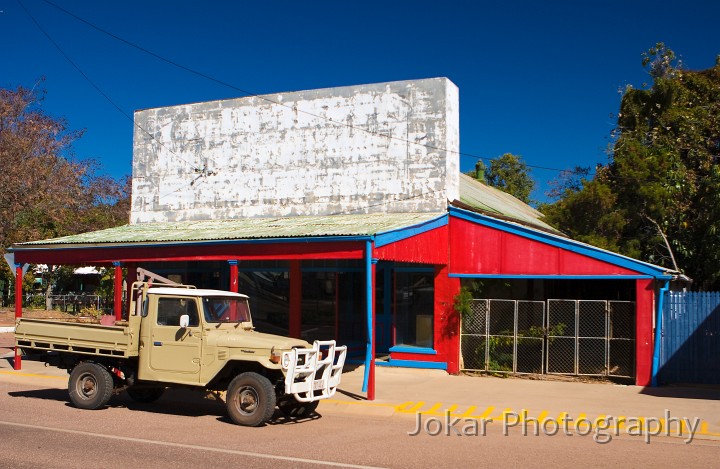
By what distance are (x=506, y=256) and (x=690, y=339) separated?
14.9 feet

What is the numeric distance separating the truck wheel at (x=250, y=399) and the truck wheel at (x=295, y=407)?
2.04 feet

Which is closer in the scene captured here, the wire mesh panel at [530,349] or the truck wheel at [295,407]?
the truck wheel at [295,407]

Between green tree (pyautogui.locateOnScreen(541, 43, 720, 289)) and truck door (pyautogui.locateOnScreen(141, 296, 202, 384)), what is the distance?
13.8m

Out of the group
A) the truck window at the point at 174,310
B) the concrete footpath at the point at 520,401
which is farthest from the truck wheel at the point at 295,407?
the truck window at the point at 174,310

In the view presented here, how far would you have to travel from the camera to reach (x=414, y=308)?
1867cm

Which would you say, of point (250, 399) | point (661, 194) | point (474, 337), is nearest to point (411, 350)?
point (474, 337)

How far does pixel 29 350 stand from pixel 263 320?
334 inches

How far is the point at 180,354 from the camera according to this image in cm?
1167

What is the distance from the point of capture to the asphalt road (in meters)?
8.66

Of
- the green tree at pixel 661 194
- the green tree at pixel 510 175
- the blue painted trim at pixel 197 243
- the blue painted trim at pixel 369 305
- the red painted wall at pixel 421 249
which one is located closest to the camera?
the blue painted trim at pixel 369 305

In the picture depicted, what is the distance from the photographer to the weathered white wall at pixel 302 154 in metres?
18.8

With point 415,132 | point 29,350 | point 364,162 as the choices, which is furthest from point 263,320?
point 29,350

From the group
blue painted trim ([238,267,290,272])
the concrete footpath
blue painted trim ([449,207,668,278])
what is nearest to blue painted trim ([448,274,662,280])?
blue painted trim ([449,207,668,278])

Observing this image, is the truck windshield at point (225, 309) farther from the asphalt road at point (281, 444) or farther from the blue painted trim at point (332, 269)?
the blue painted trim at point (332, 269)
